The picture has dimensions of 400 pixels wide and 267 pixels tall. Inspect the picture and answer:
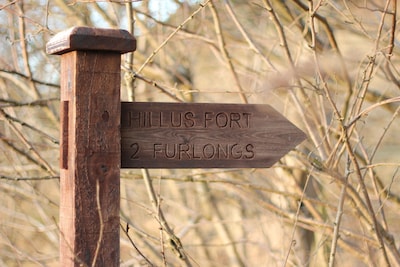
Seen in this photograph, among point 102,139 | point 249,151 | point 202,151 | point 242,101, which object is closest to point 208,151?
point 202,151

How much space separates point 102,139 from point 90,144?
0.04 m

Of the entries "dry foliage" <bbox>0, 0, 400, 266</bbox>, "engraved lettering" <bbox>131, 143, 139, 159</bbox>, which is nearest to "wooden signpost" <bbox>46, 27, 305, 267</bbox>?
"engraved lettering" <bbox>131, 143, 139, 159</bbox>

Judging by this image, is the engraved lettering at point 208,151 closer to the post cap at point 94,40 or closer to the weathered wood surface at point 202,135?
the weathered wood surface at point 202,135

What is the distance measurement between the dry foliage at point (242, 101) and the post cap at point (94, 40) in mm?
968

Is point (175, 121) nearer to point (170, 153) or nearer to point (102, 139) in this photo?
point (170, 153)

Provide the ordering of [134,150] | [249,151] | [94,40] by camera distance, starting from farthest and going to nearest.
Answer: [249,151] < [134,150] < [94,40]

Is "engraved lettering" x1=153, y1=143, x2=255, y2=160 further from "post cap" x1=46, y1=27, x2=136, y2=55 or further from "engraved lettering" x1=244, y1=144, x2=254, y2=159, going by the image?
"post cap" x1=46, y1=27, x2=136, y2=55

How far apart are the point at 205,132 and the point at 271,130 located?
8.3 inches

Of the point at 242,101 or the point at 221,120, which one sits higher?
the point at 242,101

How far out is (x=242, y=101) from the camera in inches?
165

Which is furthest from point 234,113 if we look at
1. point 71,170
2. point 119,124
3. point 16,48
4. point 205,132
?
point 16,48

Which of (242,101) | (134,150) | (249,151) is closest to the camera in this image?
(134,150)

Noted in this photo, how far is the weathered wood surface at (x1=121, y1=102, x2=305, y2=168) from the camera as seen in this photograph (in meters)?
2.11

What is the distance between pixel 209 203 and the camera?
251 inches
